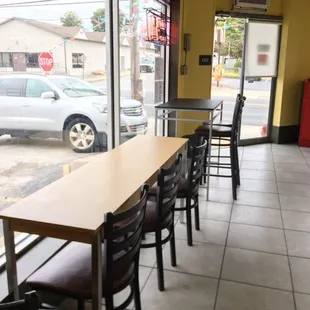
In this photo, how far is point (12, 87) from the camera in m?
2.22

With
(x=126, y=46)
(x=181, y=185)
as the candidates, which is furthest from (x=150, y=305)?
(x=126, y=46)

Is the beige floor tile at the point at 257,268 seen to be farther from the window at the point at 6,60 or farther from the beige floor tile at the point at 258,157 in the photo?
the beige floor tile at the point at 258,157

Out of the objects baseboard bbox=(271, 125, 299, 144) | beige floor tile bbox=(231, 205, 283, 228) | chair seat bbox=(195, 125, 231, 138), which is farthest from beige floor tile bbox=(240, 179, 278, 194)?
baseboard bbox=(271, 125, 299, 144)

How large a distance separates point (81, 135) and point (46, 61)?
79cm

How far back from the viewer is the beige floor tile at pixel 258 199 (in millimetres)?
3737

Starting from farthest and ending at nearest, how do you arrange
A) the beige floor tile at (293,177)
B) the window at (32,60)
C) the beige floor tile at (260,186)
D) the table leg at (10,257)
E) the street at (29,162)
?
the beige floor tile at (293,177) → the beige floor tile at (260,186) → the window at (32,60) → the street at (29,162) → the table leg at (10,257)

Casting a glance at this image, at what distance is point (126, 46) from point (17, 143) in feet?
6.26

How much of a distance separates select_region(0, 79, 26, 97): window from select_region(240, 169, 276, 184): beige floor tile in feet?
10.0

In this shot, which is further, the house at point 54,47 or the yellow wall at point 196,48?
the yellow wall at point 196,48

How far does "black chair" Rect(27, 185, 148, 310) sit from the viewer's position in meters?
1.55

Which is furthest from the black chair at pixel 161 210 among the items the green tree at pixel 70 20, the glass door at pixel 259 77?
the glass door at pixel 259 77

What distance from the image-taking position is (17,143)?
2322 millimetres

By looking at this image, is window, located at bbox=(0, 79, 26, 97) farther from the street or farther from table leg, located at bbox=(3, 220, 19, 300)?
table leg, located at bbox=(3, 220, 19, 300)

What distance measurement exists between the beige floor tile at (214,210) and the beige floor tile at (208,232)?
0.33ft
